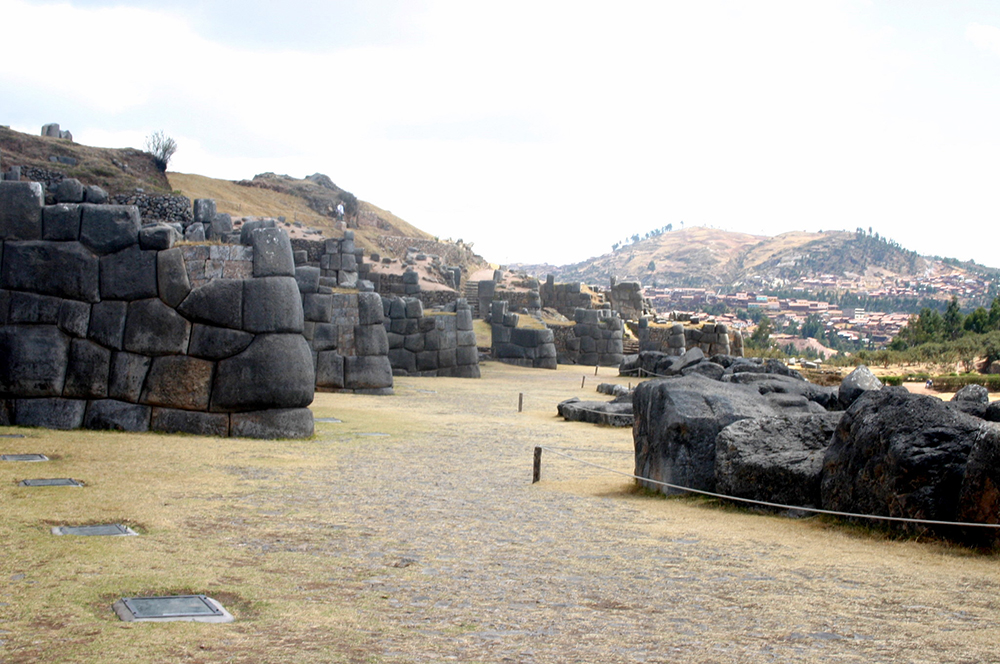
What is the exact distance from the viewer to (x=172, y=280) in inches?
496

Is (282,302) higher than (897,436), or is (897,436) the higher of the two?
(282,302)

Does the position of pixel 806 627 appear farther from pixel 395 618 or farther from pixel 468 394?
pixel 468 394

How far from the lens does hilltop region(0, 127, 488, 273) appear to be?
49.2m

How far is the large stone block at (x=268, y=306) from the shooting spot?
41.7 ft

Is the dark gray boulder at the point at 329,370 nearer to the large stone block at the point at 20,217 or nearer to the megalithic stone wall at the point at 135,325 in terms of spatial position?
the megalithic stone wall at the point at 135,325

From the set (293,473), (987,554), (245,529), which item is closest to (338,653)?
(245,529)

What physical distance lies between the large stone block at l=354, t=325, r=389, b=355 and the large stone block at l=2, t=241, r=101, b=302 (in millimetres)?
10241

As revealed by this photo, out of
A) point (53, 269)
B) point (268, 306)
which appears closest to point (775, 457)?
point (268, 306)

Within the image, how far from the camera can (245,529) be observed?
7.35m

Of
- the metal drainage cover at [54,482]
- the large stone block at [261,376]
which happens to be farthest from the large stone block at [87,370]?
the metal drainage cover at [54,482]

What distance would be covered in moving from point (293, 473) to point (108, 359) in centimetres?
375

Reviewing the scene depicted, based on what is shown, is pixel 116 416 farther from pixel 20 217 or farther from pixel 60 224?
pixel 20 217

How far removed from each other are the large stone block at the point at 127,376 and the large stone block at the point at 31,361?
1.97 feet

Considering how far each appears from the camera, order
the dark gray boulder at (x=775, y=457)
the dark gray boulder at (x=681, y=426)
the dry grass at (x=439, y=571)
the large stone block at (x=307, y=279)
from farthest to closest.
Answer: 1. the large stone block at (x=307, y=279)
2. the dark gray boulder at (x=681, y=426)
3. the dark gray boulder at (x=775, y=457)
4. the dry grass at (x=439, y=571)
